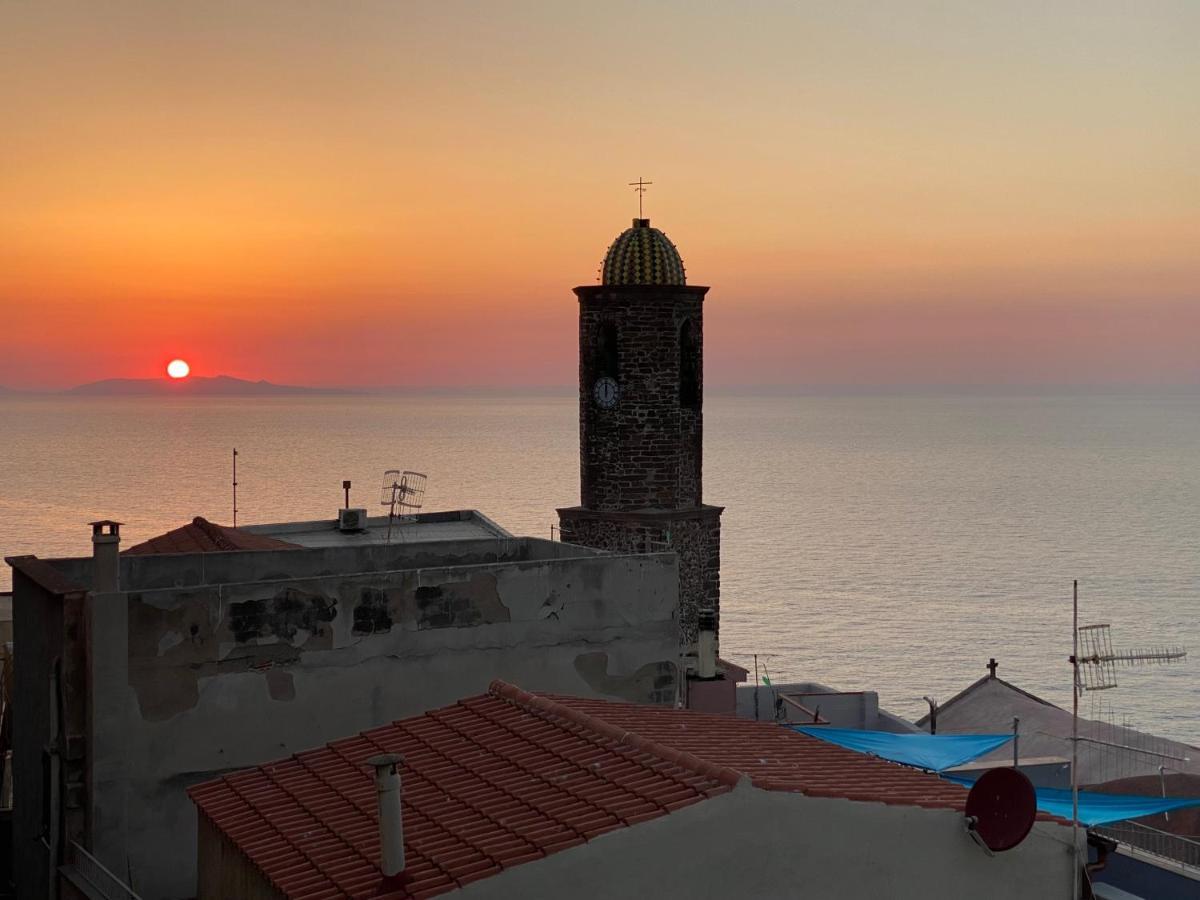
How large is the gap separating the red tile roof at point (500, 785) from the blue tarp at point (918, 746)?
18.3 ft

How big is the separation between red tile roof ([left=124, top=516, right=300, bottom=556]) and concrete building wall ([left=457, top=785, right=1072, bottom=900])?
12.3m

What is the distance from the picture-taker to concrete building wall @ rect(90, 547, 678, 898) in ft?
48.5

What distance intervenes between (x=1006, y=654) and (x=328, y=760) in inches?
2261

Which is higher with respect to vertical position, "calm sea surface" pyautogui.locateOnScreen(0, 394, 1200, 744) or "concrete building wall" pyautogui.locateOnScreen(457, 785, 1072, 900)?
"concrete building wall" pyautogui.locateOnScreen(457, 785, 1072, 900)

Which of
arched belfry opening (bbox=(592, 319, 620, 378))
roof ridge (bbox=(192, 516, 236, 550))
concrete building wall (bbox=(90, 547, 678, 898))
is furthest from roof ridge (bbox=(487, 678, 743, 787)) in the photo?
arched belfry opening (bbox=(592, 319, 620, 378))

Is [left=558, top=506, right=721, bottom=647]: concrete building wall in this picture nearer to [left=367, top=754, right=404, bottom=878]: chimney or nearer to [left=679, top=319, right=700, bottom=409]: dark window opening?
[left=679, top=319, right=700, bottom=409]: dark window opening

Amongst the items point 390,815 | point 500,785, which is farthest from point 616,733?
point 390,815

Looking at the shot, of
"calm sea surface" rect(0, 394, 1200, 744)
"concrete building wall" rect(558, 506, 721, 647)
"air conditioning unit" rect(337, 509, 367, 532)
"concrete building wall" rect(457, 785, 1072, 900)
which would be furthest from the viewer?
"calm sea surface" rect(0, 394, 1200, 744)

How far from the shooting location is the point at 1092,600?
8031cm

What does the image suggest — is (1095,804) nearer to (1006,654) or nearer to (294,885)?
(294,885)

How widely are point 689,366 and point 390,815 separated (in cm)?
2261

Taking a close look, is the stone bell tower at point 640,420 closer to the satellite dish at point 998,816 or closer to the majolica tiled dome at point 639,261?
the majolica tiled dome at point 639,261

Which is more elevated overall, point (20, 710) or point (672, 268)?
point (672, 268)

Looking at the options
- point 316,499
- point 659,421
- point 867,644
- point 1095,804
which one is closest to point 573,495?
point 316,499
